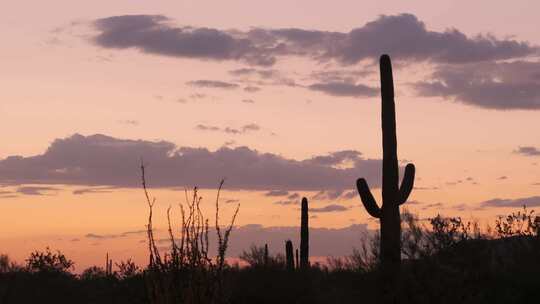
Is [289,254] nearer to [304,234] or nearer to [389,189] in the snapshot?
[304,234]

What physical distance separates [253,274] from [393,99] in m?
6.69

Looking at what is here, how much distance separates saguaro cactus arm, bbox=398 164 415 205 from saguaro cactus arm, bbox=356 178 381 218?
2.07ft

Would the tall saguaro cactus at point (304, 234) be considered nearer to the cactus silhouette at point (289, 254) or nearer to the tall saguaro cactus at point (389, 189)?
the cactus silhouette at point (289, 254)

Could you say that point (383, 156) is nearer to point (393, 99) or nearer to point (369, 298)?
point (393, 99)

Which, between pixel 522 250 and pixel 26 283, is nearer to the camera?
pixel 522 250

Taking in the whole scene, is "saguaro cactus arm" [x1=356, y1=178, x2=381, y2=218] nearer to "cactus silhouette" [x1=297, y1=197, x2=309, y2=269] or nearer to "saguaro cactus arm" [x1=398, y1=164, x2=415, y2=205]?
"saguaro cactus arm" [x1=398, y1=164, x2=415, y2=205]

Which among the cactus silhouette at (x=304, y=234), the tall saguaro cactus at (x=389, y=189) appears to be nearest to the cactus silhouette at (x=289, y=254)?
the cactus silhouette at (x=304, y=234)

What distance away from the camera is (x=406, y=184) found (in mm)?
22891

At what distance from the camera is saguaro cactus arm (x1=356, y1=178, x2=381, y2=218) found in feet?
73.1

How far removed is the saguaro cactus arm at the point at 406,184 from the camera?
74.5 ft

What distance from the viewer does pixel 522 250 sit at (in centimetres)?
2447

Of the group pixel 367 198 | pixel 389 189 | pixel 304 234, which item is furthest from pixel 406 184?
pixel 304 234

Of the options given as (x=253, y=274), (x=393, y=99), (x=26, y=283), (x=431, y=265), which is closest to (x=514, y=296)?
(x=431, y=265)

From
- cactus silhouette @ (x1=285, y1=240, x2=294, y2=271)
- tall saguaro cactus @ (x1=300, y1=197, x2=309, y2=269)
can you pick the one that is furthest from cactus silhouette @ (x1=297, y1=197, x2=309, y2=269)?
cactus silhouette @ (x1=285, y1=240, x2=294, y2=271)
